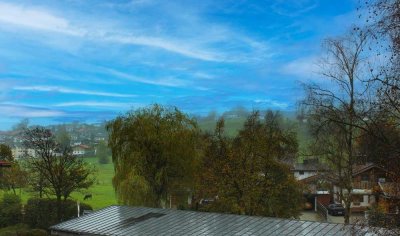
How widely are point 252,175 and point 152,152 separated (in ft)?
27.5

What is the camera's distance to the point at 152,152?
3869 centimetres

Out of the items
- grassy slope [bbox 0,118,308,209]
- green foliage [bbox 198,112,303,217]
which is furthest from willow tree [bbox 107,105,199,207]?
grassy slope [bbox 0,118,308,209]

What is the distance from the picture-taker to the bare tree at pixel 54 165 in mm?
45938

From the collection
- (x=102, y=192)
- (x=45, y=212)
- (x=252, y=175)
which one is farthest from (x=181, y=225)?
(x=102, y=192)

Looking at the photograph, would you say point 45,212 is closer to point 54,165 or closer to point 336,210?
point 54,165

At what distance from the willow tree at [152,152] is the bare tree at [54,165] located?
30.9 ft

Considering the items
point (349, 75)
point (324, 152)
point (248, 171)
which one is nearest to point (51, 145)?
point (248, 171)

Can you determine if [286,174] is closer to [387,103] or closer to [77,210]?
[77,210]

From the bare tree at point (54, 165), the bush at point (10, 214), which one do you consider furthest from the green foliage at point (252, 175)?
the bush at point (10, 214)

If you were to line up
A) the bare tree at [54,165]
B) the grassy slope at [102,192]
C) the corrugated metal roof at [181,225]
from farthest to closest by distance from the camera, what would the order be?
1. the grassy slope at [102,192]
2. the bare tree at [54,165]
3. the corrugated metal roof at [181,225]

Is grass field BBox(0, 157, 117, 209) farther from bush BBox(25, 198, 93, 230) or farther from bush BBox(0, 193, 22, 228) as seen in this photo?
bush BBox(25, 198, 93, 230)

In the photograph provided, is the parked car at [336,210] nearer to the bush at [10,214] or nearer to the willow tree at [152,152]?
the willow tree at [152,152]

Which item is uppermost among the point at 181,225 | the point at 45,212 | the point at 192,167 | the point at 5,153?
the point at 5,153

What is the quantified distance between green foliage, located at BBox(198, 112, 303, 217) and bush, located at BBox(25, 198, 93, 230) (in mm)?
12418
